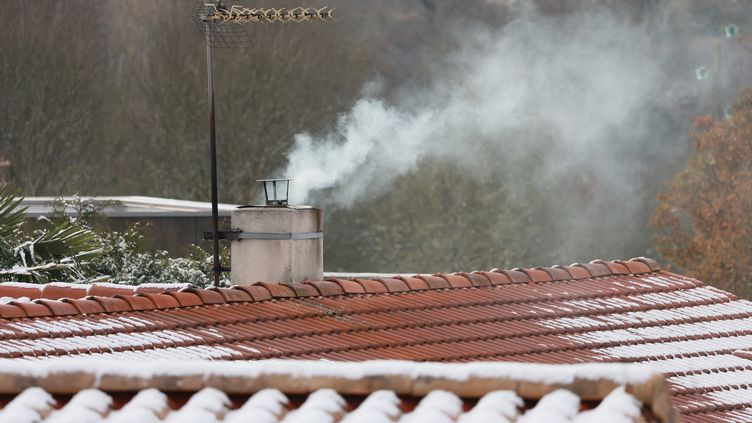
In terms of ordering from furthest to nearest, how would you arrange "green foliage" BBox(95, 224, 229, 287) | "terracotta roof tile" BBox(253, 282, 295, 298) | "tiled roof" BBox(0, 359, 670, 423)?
"green foliage" BBox(95, 224, 229, 287)
"terracotta roof tile" BBox(253, 282, 295, 298)
"tiled roof" BBox(0, 359, 670, 423)

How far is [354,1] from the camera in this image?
4675 centimetres

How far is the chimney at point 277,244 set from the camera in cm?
1292

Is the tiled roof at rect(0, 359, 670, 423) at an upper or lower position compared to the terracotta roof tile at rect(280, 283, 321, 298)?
upper

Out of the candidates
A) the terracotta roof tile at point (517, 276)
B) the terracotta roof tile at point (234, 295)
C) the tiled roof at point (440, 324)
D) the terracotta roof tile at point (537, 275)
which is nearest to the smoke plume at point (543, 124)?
the terracotta roof tile at point (537, 275)

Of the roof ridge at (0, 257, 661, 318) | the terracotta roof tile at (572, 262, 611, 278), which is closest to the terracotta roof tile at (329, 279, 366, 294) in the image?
the roof ridge at (0, 257, 661, 318)

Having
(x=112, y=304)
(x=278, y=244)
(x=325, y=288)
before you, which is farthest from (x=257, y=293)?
(x=278, y=244)

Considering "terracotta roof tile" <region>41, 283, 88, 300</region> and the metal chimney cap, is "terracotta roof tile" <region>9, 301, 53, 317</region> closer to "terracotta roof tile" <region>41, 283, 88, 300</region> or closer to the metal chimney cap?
"terracotta roof tile" <region>41, 283, 88, 300</region>

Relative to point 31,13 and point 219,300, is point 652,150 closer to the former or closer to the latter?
point 31,13

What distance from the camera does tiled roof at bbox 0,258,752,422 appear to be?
364 inches

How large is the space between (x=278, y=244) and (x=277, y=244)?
0.02 meters

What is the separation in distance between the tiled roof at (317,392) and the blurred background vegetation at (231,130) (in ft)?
114

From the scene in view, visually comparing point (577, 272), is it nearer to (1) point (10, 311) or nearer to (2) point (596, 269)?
(2) point (596, 269)

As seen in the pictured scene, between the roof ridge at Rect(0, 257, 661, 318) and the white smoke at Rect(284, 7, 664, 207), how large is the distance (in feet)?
95.4

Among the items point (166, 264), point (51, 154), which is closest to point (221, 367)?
point (166, 264)
